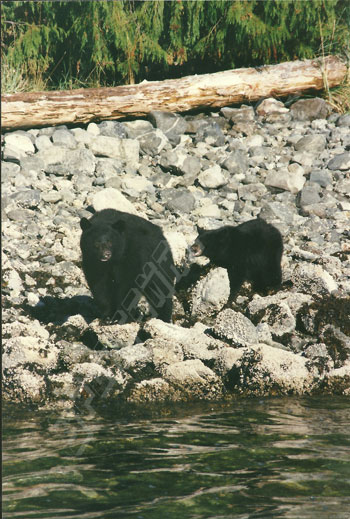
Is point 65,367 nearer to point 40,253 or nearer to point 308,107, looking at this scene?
point 40,253

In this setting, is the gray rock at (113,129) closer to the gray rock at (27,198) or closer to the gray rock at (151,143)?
the gray rock at (151,143)

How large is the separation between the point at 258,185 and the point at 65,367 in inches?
188

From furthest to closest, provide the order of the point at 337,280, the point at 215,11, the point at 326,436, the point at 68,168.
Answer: the point at 215,11 → the point at 68,168 → the point at 337,280 → the point at 326,436

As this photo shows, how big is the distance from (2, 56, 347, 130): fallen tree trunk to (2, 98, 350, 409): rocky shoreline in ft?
0.65

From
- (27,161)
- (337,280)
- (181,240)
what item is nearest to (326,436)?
(337,280)

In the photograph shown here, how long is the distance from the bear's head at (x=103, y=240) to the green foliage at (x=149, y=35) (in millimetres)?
4530

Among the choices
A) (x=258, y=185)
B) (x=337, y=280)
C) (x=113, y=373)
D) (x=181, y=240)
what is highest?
(x=258, y=185)

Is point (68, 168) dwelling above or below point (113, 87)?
below

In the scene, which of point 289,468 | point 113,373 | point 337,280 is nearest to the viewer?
point 289,468

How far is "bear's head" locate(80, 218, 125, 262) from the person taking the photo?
260 inches

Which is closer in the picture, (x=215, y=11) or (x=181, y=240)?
(x=181, y=240)

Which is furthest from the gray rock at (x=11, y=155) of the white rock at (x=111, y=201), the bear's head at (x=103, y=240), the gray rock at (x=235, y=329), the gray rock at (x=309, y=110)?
the gray rock at (x=235, y=329)

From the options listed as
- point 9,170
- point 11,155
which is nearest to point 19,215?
point 9,170

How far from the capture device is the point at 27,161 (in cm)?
953
